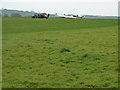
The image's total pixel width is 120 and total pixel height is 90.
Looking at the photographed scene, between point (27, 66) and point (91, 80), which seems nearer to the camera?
point (91, 80)

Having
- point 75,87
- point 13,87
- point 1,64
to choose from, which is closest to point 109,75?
point 75,87

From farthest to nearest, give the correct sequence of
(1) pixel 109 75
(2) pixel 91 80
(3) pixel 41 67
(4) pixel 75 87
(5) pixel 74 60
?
(5) pixel 74 60 < (3) pixel 41 67 < (1) pixel 109 75 < (2) pixel 91 80 < (4) pixel 75 87

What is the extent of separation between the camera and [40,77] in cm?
1226

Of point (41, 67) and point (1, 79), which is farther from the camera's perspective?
point (41, 67)

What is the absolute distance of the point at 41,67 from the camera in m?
14.6

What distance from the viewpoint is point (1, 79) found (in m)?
11.9

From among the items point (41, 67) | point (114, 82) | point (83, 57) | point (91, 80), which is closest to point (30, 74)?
point (41, 67)

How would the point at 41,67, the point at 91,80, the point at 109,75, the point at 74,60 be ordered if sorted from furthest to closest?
the point at 74,60
the point at 41,67
the point at 109,75
the point at 91,80

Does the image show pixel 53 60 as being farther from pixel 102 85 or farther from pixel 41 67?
pixel 102 85

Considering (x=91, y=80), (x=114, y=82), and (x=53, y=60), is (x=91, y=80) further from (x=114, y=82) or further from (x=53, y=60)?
(x=53, y=60)

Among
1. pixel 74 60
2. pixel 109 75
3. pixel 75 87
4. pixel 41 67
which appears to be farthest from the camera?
pixel 74 60

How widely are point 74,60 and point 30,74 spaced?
429cm

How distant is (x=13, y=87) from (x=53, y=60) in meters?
6.27

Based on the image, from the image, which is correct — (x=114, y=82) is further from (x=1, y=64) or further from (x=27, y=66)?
(x=1, y=64)
